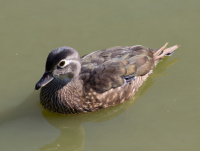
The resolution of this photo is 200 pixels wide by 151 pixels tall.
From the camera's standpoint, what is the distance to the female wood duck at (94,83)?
654 centimetres

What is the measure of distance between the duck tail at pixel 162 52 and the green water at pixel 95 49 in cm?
23

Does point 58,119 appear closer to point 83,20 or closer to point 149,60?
point 149,60

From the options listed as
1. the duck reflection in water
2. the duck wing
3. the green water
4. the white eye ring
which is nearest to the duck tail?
the green water

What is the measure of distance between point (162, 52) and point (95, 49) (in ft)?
5.49

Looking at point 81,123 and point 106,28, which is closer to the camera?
point 81,123

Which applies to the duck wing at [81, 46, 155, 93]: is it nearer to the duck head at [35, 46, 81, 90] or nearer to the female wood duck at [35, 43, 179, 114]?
the female wood duck at [35, 43, 179, 114]

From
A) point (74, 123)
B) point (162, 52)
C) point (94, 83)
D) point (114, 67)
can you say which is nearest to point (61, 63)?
point (94, 83)

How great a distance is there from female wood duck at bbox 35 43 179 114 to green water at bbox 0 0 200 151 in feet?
0.95

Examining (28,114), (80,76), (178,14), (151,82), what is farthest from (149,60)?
(28,114)

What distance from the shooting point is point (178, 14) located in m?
8.80

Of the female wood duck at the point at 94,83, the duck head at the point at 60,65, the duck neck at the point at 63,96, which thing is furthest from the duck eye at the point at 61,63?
the duck neck at the point at 63,96

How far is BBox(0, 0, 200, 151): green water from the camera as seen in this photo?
6406 millimetres

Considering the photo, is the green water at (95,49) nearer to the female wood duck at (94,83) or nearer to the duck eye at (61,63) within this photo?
the female wood duck at (94,83)

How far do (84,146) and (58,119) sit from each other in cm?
89
